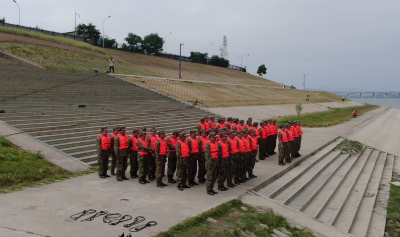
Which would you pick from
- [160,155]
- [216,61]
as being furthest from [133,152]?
[216,61]

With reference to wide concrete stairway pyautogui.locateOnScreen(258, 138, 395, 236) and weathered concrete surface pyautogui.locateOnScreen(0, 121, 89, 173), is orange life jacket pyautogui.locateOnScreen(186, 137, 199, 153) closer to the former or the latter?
wide concrete stairway pyautogui.locateOnScreen(258, 138, 395, 236)

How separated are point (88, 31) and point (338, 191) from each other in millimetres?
54906

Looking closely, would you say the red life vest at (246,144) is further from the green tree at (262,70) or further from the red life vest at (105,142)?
the green tree at (262,70)

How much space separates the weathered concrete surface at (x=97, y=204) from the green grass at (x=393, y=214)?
3.75 meters

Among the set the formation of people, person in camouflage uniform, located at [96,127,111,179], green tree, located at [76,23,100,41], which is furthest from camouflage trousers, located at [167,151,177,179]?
green tree, located at [76,23,100,41]

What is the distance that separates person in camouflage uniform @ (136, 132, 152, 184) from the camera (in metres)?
9.18

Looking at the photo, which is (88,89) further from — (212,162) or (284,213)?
(284,213)

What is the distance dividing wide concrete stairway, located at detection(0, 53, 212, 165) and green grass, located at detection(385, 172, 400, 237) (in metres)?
9.31

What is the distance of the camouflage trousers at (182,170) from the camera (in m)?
8.66

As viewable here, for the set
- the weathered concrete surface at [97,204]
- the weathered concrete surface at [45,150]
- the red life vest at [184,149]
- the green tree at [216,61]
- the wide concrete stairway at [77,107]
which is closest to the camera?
the weathered concrete surface at [97,204]

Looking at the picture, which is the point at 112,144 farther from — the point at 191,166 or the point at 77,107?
the point at 77,107

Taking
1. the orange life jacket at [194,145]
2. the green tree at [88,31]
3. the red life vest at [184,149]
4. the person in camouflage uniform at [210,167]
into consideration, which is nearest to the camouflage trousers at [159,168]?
the red life vest at [184,149]

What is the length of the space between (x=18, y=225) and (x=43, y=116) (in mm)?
8927

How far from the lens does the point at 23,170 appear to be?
348 inches
